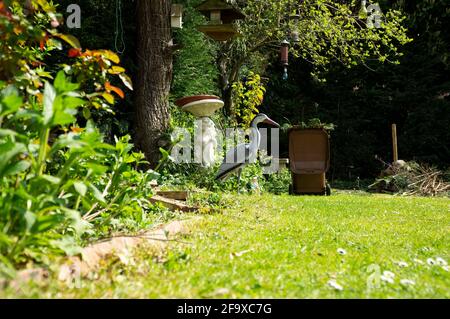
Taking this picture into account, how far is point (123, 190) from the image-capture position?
2.46 m

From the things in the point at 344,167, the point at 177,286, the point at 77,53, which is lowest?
the point at 344,167

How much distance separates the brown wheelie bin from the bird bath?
1744 mm

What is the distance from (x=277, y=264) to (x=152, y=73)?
4.75 metres

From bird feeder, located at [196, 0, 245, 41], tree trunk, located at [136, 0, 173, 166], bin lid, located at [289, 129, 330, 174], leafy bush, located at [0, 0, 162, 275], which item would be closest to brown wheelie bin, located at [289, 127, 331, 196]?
bin lid, located at [289, 129, 330, 174]

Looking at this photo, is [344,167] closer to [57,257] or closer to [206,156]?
[206,156]

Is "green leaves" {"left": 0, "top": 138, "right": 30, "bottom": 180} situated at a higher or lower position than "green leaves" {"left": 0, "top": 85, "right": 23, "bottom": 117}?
lower

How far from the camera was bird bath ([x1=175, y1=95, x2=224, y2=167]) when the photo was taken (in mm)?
6527

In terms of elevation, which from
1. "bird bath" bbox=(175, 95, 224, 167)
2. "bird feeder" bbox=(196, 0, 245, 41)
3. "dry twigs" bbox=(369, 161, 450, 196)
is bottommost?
"dry twigs" bbox=(369, 161, 450, 196)

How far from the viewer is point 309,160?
805 cm

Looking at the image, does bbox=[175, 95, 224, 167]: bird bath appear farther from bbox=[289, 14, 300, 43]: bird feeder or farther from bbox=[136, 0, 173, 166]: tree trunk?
bbox=[289, 14, 300, 43]: bird feeder

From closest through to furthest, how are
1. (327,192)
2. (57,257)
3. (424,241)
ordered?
(57,257), (424,241), (327,192)

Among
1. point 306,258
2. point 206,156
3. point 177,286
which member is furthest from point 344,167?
point 177,286

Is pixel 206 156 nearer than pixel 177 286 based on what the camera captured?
No

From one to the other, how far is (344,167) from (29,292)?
1098cm
